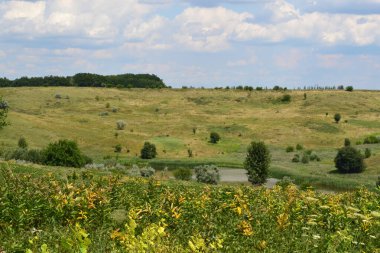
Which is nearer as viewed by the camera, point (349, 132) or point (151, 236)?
point (151, 236)

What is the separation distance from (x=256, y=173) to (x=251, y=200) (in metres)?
37.9

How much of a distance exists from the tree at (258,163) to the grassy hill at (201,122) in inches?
471

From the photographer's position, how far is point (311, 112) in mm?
129875

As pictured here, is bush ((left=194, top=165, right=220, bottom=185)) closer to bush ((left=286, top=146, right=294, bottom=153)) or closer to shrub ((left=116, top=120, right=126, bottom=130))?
bush ((left=286, top=146, right=294, bottom=153))

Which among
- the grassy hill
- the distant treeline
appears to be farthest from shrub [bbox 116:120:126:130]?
the distant treeline

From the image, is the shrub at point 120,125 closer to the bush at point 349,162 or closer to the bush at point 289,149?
the bush at point 289,149

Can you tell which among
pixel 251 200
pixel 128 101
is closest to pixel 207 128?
pixel 128 101

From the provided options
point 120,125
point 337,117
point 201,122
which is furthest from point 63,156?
point 337,117

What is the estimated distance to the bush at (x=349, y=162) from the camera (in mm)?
69000

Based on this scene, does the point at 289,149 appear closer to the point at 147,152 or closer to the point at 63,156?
the point at 147,152

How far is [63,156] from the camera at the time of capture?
153 feet

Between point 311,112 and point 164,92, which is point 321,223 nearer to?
point 311,112

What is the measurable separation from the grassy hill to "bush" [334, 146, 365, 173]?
1.58 m

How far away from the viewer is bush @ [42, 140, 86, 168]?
4638 cm
